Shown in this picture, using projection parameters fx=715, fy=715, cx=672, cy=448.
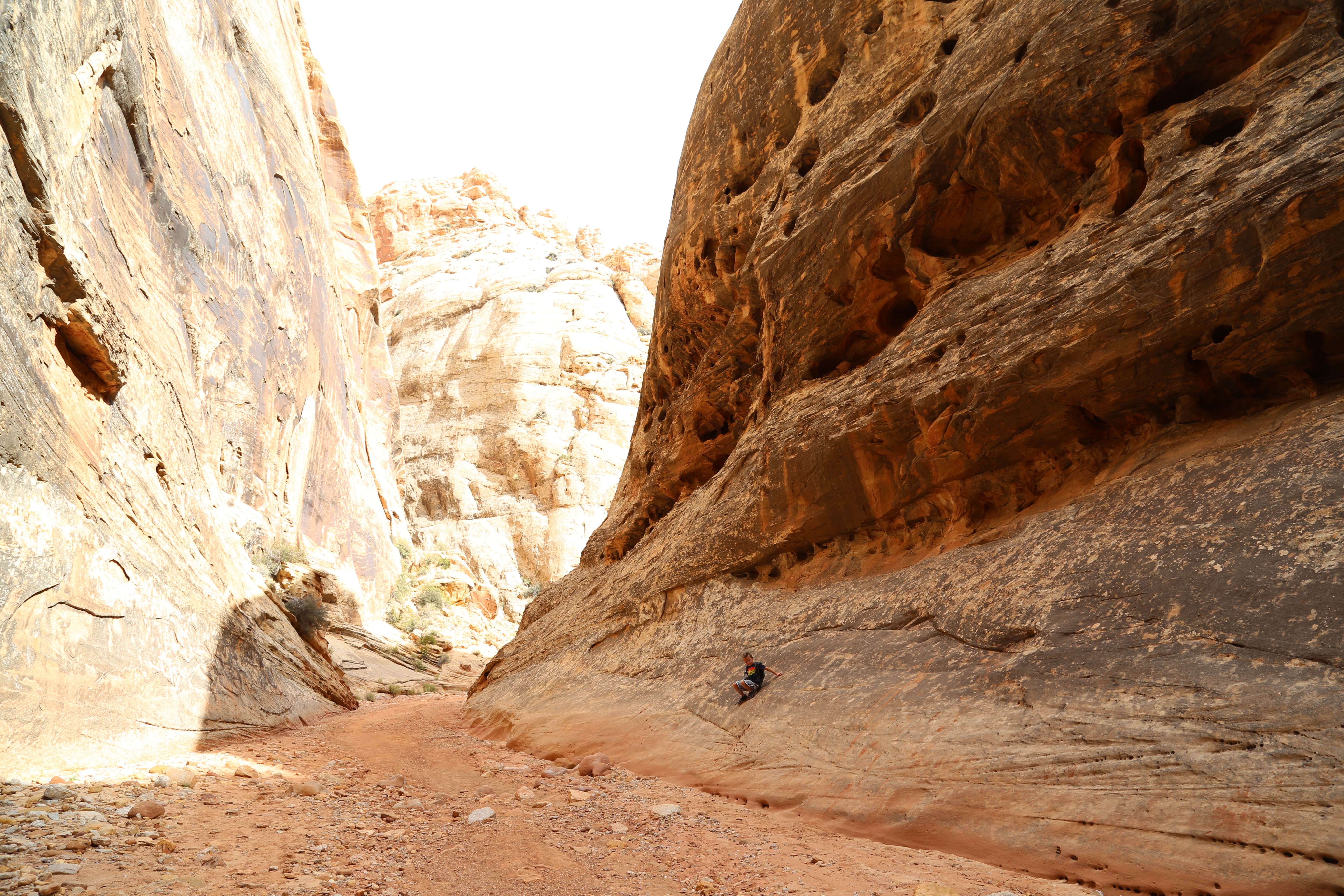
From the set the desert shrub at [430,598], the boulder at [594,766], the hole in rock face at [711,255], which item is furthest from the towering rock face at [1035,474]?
the desert shrub at [430,598]

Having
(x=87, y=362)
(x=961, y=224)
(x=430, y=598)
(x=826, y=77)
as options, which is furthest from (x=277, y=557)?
(x=961, y=224)

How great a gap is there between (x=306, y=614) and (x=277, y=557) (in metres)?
3.61

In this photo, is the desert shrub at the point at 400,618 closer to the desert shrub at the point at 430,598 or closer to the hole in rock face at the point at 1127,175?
the desert shrub at the point at 430,598

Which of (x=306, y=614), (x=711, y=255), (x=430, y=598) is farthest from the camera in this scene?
(x=430, y=598)

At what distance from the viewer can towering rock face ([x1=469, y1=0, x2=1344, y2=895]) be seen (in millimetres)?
4398

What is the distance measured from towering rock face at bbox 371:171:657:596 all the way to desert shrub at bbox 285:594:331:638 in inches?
780

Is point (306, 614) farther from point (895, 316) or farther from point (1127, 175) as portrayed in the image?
point (1127, 175)

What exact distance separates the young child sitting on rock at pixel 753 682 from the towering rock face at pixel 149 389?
20.9 feet

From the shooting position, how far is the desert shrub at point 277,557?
1798 cm

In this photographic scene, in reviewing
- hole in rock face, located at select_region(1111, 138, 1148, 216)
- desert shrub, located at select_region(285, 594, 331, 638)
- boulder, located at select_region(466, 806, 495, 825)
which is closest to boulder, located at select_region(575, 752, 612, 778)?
boulder, located at select_region(466, 806, 495, 825)

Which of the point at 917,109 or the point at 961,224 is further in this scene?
the point at 917,109

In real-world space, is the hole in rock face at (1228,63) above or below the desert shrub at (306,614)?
above

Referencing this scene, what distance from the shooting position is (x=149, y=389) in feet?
35.2

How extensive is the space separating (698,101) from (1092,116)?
29.5 ft
